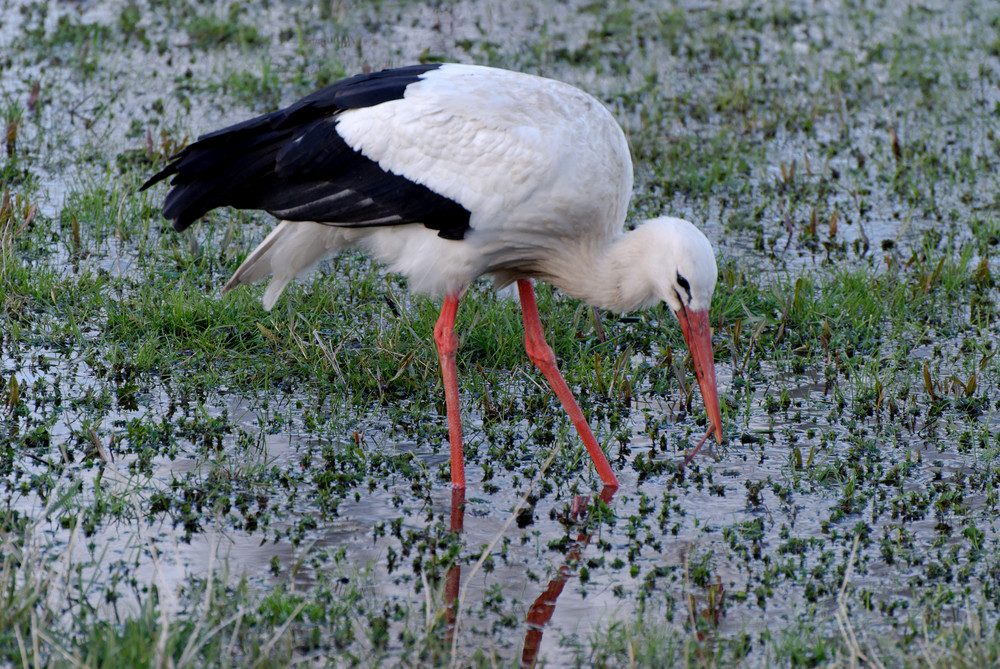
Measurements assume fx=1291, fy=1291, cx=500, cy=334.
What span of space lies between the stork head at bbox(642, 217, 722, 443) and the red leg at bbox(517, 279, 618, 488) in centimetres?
42

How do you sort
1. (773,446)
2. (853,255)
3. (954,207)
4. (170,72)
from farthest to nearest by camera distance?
(170,72) < (954,207) < (853,255) < (773,446)

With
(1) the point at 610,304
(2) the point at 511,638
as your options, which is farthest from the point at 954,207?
(2) the point at 511,638

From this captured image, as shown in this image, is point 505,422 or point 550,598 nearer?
point 550,598

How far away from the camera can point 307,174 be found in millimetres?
4637

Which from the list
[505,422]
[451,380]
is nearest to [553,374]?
[505,422]

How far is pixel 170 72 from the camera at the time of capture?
893 cm

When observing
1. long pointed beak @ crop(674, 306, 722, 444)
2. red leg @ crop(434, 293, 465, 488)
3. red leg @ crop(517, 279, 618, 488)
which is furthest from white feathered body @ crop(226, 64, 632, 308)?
long pointed beak @ crop(674, 306, 722, 444)

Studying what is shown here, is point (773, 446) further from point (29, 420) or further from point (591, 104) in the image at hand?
point (29, 420)

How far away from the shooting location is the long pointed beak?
14.6 feet

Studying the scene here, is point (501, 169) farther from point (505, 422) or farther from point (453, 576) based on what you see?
point (453, 576)

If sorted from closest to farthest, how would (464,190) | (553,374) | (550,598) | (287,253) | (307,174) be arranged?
(550,598) → (464,190) → (307,174) → (553,374) → (287,253)

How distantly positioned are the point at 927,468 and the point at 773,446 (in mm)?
560

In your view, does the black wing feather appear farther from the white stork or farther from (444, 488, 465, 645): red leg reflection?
(444, 488, 465, 645): red leg reflection

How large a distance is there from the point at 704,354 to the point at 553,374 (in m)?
0.66
